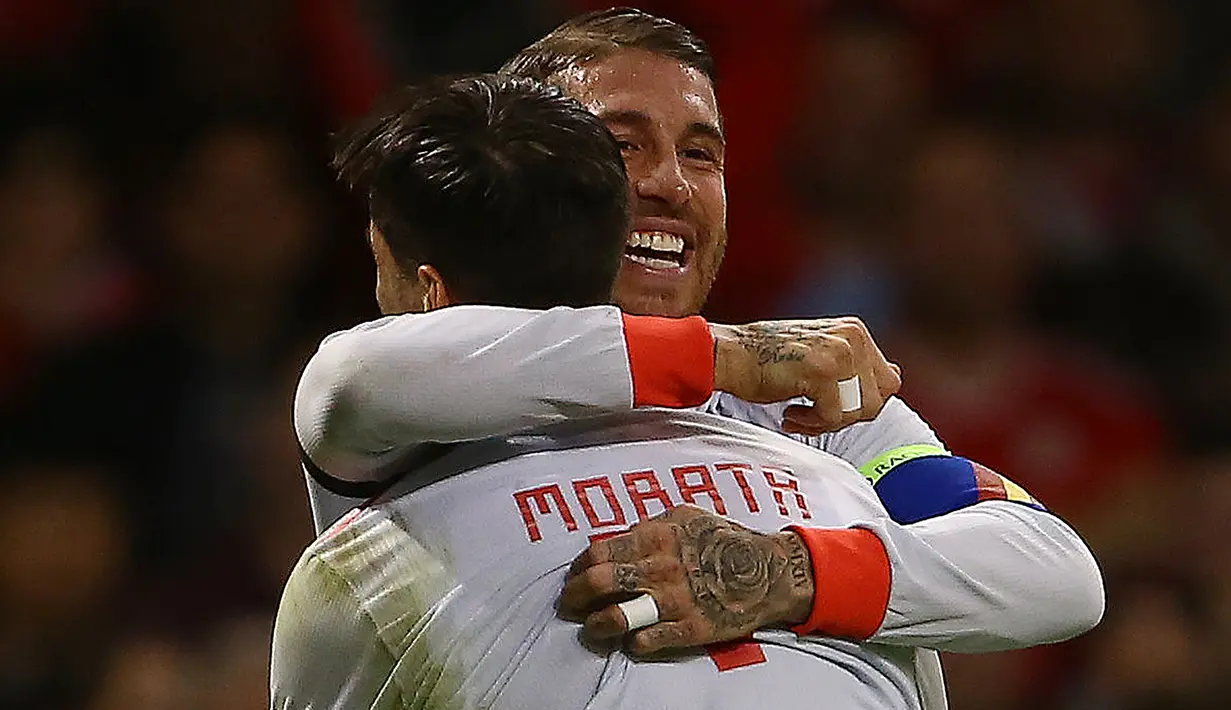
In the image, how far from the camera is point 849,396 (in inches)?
57.4

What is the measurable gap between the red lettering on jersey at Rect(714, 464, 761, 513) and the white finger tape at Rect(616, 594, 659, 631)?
4.9 inches

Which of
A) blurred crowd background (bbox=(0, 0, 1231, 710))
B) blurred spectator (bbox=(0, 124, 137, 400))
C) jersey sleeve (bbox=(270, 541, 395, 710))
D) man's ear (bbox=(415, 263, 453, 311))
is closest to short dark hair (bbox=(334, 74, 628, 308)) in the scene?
man's ear (bbox=(415, 263, 453, 311))

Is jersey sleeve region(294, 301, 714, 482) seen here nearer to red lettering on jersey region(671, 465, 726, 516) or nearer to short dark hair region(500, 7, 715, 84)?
red lettering on jersey region(671, 465, 726, 516)

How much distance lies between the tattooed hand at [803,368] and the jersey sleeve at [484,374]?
24 mm

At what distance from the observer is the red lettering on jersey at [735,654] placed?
4.52ft

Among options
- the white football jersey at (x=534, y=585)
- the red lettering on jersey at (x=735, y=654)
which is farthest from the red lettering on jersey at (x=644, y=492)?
the red lettering on jersey at (x=735, y=654)

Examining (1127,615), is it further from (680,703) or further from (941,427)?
(680,703)

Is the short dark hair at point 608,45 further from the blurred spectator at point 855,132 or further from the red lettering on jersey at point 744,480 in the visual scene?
the blurred spectator at point 855,132


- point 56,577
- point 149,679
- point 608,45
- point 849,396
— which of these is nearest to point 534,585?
point 849,396

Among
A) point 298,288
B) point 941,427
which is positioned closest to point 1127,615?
point 941,427

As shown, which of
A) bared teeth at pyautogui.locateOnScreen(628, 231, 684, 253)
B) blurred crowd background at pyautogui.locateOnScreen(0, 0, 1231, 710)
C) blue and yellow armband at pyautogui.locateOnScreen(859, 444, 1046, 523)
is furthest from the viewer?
blurred crowd background at pyautogui.locateOnScreen(0, 0, 1231, 710)

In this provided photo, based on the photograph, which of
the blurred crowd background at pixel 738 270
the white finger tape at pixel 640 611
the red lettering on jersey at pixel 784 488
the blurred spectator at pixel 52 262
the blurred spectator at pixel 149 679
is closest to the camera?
the white finger tape at pixel 640 611

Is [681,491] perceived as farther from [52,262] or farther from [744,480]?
[52,262]

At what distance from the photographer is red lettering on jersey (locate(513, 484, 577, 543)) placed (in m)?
1.38
